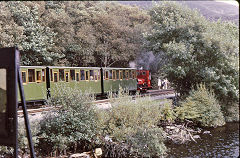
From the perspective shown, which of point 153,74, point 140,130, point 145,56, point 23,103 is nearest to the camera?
point 23,103

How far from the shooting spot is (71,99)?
1066 cm

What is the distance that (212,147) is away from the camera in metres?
13.3

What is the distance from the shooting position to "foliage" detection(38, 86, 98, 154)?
10.2 meters

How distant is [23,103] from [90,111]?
9.31 m

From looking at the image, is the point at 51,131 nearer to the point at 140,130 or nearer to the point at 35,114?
the point at 35,114

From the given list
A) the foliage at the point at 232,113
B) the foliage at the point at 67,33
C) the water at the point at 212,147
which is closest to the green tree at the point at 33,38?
the foliage at the point at 67,33

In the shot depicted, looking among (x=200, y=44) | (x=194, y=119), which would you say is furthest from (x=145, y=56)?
(x=194, y=119)

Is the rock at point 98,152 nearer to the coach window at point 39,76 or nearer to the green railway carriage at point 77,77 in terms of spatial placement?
the green railway carriage at point 77,77

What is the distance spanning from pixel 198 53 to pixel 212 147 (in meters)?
7.89

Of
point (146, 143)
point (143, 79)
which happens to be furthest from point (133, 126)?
point (143, 79)

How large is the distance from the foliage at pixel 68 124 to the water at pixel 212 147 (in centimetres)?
390

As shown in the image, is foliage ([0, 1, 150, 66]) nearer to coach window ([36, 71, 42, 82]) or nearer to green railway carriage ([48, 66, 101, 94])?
green railway carriage ([48, 66, 101, 94])

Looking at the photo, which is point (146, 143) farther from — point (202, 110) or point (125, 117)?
point (202, 110)

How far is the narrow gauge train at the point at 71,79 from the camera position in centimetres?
1366
